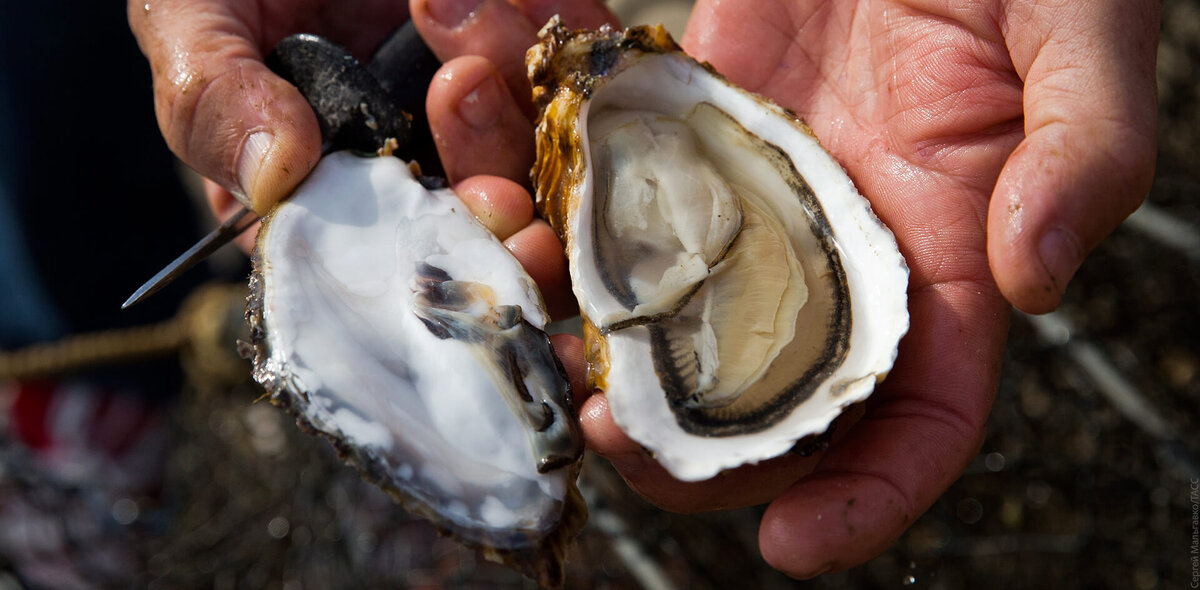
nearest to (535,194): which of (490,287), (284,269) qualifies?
(490,287)

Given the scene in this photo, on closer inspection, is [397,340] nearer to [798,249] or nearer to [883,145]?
[798,249]

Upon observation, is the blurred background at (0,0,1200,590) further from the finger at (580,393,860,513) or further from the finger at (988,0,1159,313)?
the finger at (988,0,1159,313)

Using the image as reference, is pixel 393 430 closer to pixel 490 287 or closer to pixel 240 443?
pixel 490 287

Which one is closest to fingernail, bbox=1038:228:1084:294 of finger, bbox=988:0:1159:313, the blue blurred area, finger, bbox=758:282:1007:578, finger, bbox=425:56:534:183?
finger, bbox=988:0:1159:313

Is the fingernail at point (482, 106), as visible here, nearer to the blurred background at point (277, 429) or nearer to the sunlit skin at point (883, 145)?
the sunlit skin at point (883, 145)

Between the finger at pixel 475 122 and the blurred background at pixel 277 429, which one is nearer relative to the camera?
the finger at pixel 475 122

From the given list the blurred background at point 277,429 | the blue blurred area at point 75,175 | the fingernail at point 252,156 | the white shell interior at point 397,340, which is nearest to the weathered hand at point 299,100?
the fingernail at point 252,156

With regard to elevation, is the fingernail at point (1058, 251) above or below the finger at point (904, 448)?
above
